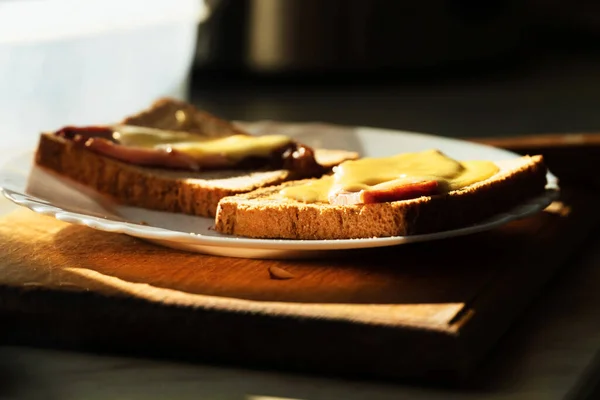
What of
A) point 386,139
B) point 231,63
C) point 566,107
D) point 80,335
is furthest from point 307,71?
point 80,335

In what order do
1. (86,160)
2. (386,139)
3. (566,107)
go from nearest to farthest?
1. (86,160)
2. (386,139)
3. (566,107)

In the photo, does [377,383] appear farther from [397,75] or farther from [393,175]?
[397,75]

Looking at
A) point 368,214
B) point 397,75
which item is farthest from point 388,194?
point 397,75

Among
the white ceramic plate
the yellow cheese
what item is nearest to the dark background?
the white ceramic plate

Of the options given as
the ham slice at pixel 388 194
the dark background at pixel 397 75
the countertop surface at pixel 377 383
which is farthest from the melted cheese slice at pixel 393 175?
the dark background at pixel 397 75

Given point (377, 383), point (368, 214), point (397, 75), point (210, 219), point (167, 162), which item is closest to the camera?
point (377, 383)

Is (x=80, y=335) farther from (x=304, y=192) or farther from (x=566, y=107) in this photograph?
(x=566, y=107)

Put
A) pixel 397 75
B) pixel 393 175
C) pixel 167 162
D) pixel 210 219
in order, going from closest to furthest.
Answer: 1. pixel 393 175
2. pixel 210 219
3. pixel 167 162
4. pixel 397 75
